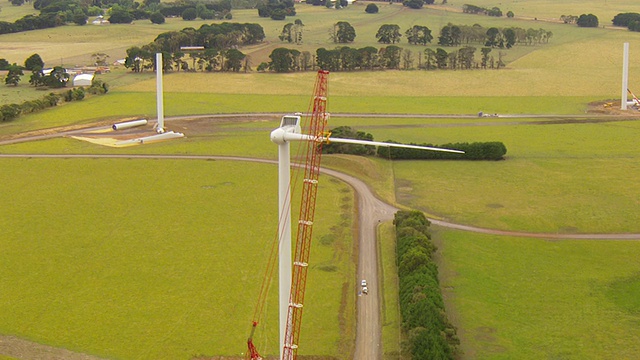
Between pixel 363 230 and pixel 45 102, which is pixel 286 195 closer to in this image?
pixel 363 230

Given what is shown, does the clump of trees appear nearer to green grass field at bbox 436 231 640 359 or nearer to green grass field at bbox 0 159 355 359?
green grass field at bbox 436 231 640 359

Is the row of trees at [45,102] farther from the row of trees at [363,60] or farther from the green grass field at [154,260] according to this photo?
the row of trees at [363,60]

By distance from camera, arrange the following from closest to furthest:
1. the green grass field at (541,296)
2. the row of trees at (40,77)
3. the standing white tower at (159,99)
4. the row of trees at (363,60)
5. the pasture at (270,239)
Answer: the green grass field at (541,296) → the pasture at (270,239) → the standing white tower at (159,99) → the row of trees at (40,77) → the row of trees at (363,60)

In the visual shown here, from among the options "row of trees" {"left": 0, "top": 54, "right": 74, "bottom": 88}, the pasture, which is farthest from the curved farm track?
"row of trees" {"left": 0, "top": 54, "right": 74, "bottom": 88}

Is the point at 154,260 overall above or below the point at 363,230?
below

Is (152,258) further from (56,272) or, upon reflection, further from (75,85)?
(75,85)

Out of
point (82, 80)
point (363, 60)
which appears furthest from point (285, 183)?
point (363, 60)

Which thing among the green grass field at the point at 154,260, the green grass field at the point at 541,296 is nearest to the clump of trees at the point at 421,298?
the green grass field at the point at 541,296
